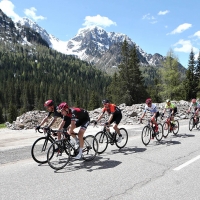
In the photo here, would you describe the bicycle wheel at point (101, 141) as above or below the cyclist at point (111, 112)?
below

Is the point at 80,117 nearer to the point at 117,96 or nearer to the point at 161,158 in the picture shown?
→ the point at 161,158

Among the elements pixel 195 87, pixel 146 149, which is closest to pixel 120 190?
pixel 146 149

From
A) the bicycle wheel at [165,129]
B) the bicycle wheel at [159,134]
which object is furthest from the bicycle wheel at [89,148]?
the bicycle wheel at [165,129]

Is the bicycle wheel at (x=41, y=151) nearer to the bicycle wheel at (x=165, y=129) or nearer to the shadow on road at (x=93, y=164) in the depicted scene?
the shadow on road at (x=93, y=164)

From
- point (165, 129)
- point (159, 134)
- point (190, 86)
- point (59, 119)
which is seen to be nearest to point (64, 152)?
point (159, 134)

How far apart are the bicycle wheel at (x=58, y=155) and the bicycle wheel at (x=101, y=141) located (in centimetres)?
200

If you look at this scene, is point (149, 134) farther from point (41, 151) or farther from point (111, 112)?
point (41, 151)

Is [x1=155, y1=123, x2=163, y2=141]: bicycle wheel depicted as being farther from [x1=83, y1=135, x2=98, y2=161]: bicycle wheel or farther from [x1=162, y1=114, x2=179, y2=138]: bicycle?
[x1=83, y1=135, x2=98, y2=161]: bicycle wheel

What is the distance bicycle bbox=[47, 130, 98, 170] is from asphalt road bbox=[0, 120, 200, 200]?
228 millimetres

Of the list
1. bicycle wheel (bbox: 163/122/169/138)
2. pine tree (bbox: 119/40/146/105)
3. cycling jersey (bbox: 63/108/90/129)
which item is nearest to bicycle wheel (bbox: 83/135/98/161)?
cycling jersey (bbox: 63/108/90/129)

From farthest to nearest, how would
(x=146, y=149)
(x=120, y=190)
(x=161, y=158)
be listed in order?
(x=146, y=149) → (x=161, y=158) → (x=120, y=190)

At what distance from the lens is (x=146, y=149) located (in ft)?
34.1

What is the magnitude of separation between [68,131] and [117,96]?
3828 cm

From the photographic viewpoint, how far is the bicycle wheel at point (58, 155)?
295 inches
